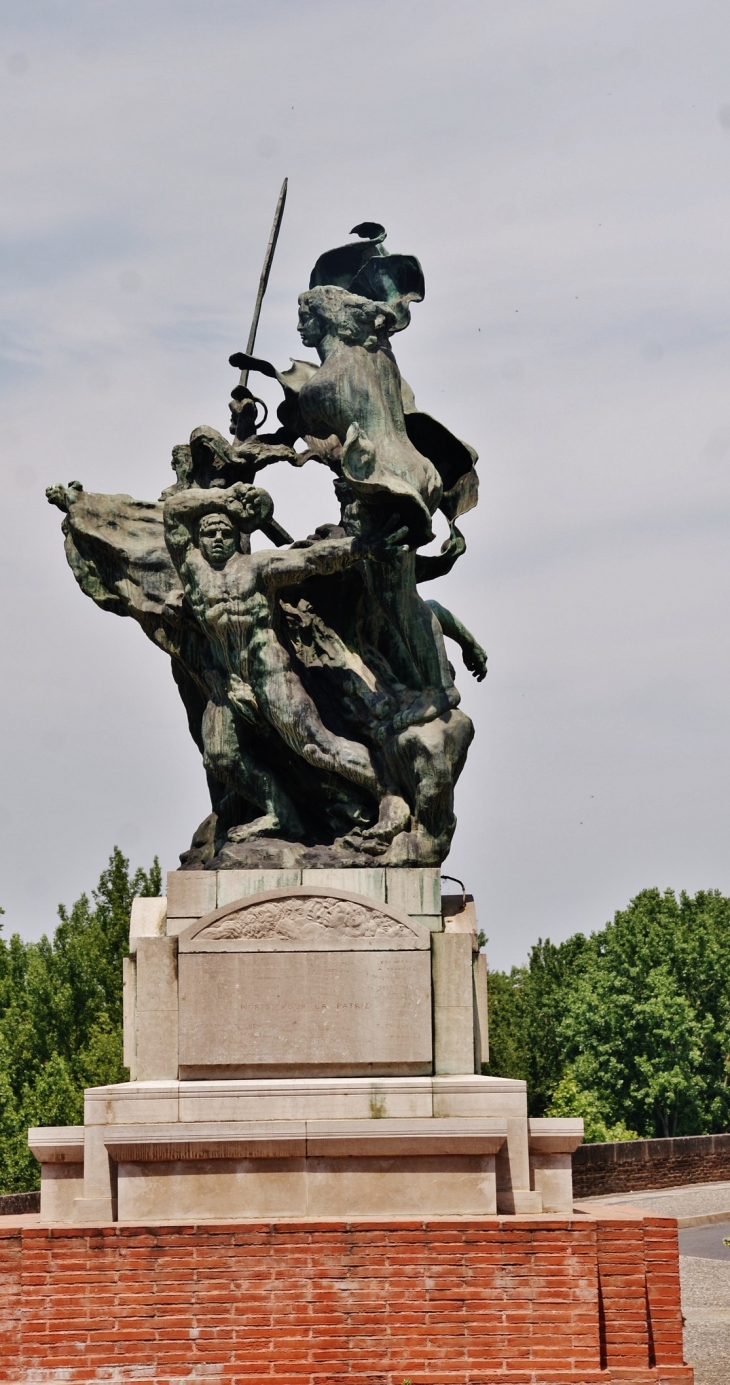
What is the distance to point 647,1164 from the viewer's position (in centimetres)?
2645

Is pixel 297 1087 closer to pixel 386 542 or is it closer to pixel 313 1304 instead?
pixel 313 1304

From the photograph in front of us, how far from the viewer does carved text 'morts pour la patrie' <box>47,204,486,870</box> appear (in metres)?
9.83

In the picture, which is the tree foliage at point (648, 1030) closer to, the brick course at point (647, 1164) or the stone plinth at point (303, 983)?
the brick course at point (647, 1164)

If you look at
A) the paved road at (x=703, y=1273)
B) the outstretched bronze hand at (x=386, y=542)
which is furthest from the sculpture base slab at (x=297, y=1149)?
the outstretched bronze hand at (x=386, y=542)

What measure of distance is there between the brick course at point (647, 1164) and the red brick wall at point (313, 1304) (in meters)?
15.6

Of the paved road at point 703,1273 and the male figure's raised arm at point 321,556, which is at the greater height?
the male figure's raised arm at point 321,556

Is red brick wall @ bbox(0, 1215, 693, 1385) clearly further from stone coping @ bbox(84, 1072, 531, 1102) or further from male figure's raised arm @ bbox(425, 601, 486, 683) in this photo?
male figure's raised arm @ bbox(425, 601, 486, 683)

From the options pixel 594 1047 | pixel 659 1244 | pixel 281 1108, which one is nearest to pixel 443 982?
pixel 281 1108

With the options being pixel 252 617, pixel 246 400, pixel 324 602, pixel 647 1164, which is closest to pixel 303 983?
pixel 252 617

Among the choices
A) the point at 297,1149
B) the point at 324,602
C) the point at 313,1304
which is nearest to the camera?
the point at 313,1304

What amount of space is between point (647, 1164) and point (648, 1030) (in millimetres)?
22427

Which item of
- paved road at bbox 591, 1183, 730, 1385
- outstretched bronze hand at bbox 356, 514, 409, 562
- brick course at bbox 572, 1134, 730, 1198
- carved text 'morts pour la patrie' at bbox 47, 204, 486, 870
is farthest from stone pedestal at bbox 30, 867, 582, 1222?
brick course at bbox 572, 1134, 730, 1198

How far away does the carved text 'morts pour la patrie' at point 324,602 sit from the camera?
9.83m

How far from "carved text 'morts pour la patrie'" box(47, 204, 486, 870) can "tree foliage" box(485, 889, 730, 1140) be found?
3686cm
